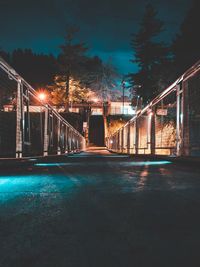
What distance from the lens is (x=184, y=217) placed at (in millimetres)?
1878

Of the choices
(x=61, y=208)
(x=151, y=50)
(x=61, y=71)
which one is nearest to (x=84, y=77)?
(x=61, y=71)

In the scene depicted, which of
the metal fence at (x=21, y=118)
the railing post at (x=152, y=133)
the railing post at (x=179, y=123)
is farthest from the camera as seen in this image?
the railing post at (x=152, y=133)

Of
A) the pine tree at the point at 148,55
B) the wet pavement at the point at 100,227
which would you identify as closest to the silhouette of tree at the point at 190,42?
the pine tree at the point at 148,55

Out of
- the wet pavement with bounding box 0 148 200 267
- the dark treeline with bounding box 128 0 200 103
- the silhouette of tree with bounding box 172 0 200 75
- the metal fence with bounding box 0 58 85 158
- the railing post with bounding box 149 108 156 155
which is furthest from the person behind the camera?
the dark treeline with bounding box 128 0 200 103

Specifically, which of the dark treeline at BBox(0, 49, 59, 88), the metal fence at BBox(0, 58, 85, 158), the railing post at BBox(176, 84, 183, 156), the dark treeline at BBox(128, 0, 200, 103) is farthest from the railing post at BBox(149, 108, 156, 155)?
the dark treeline at BBox(0, 49, 59, 88)

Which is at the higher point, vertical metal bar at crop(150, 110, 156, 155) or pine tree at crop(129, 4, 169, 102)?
pine tree at crop(129, 4, 169, 102)

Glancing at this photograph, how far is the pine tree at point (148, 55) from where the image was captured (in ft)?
130

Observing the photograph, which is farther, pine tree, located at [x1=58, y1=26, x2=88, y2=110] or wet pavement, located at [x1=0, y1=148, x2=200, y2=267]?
pine tree, located at [x1=58, y1=26, x2=88, y2=110]

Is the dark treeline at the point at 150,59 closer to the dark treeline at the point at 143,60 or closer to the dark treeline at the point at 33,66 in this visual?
the dark treeline at the point at 143,60

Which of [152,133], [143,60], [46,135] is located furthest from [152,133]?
[143,60]

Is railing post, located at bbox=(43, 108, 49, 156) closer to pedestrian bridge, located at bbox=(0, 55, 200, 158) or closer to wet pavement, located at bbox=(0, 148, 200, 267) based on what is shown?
pedestrian bridge, located at bbox=(0, 55, 200, 158)

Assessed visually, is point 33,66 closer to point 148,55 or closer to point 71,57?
point 71,57

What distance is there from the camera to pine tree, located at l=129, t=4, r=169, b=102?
39719 millimetres

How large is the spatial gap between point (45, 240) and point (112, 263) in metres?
0.42
